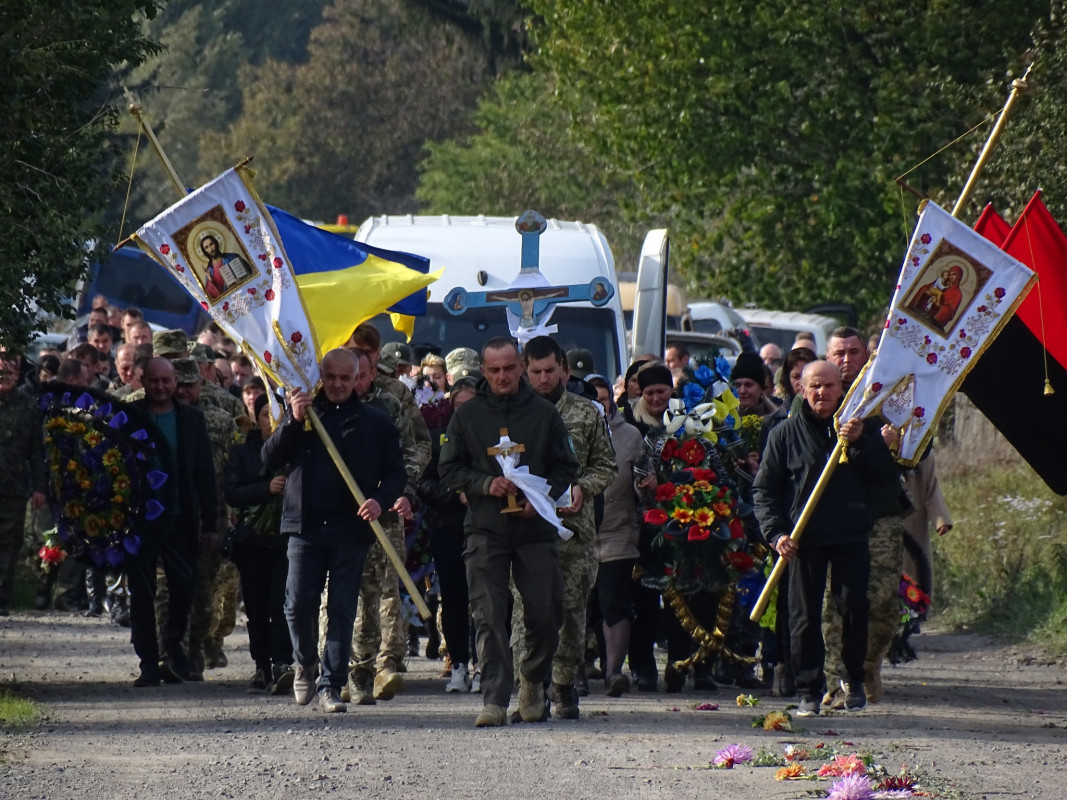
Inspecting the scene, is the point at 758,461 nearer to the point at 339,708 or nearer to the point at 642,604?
the point at 642,604

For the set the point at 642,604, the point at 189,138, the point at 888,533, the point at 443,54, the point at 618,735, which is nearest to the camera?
the point at 618,735

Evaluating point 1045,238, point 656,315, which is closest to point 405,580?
point 1045,238

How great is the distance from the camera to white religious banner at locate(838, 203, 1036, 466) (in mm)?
10352

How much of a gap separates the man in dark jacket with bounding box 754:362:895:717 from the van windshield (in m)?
4.39

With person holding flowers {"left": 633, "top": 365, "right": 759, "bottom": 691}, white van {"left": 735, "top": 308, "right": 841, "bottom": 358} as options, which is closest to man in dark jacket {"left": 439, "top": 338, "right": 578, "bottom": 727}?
person holding flowers {"left": 633, "top": 365, "right": 759, "bottom": 691}

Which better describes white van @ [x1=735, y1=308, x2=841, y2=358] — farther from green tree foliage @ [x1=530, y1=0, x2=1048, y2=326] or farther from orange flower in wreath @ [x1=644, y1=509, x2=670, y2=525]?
orange flower in wreath @ [x1=644, y1=509, x2=670, y2=525]

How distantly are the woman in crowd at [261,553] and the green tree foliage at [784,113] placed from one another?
12.1 meters

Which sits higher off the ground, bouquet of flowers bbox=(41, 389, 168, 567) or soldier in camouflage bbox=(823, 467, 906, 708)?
bouquet of flowers bbox=(41, 389, 168, 567)

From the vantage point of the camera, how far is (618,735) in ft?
32.5

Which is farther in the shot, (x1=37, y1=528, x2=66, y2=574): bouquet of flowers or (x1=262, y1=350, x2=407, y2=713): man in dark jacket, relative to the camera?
(x1=37, y1=528, x2=66, y2=574): bouquet of flowers

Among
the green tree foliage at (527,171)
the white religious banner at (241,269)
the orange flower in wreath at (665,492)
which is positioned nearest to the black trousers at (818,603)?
the orange flower in wreath at (665,492)

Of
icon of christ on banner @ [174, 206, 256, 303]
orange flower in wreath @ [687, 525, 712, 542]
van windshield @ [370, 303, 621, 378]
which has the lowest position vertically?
orange flower in wreath @ [687, 525, 712, 542]

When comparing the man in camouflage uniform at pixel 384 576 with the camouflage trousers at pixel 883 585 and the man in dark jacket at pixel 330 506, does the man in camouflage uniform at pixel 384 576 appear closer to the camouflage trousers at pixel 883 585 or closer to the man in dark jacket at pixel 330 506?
the man in dark jacket at pixel 330 506

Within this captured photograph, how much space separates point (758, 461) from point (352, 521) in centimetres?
298
